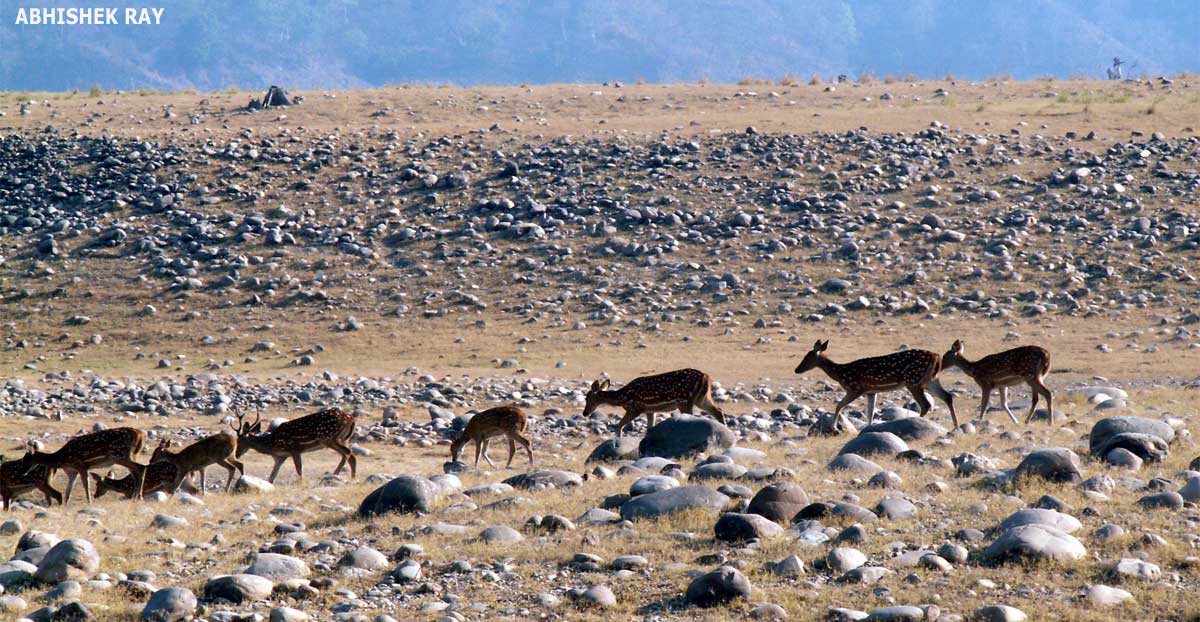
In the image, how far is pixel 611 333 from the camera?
2742 cm

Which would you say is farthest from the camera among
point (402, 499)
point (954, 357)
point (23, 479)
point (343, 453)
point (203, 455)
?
point (954, 357)

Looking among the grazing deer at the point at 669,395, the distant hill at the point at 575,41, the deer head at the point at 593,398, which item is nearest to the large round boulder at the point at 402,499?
the grazing deer at the point at 669,395

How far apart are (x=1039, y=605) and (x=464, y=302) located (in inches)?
820

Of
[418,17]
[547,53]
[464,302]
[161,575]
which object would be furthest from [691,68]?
[161,575]

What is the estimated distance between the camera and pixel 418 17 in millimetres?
181000

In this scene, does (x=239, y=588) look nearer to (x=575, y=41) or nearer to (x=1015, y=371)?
(x=1015, y=371)

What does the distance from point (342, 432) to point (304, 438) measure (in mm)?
452

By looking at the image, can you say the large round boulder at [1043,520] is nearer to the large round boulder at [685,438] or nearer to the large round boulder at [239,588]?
the large round boulder at [239,588]

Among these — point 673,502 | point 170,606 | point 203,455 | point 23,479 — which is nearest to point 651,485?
point 673,502

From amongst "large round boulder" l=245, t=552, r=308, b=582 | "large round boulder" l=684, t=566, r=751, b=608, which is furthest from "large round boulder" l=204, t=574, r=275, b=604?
"large round boulder" l=684, t=566, r=751, b=608

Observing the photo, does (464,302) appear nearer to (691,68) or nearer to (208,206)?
(208,206)

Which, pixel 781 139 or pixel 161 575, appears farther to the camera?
pixel 781 139

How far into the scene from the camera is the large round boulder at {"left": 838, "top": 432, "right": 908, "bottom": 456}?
582 inches

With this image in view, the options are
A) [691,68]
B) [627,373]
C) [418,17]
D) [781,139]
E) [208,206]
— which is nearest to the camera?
[627,373]
